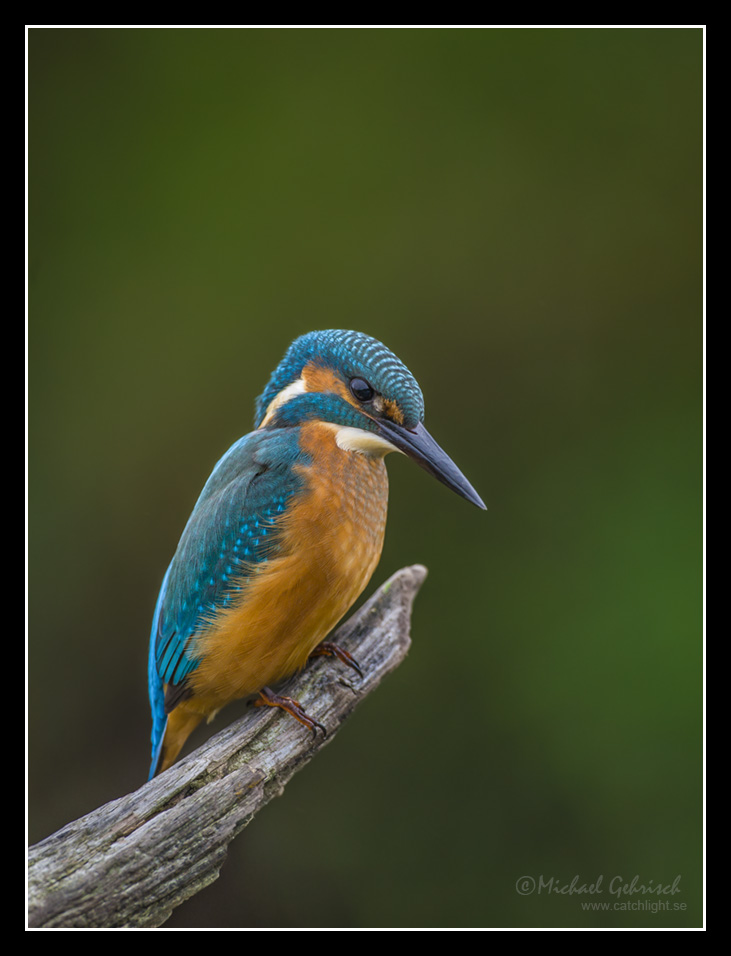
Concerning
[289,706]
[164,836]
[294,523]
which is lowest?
[164,836]

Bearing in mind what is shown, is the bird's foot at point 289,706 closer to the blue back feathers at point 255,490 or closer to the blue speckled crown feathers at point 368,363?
the blue back feathers at point 255,490

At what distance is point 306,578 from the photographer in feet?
5.59

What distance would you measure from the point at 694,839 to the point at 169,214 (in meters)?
2.14

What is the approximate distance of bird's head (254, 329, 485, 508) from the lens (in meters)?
1.66

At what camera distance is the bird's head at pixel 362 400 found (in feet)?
5.44

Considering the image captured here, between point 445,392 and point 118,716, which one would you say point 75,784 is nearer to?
point 118,716

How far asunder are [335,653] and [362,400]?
655mm

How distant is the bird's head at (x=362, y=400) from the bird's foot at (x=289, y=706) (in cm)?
56

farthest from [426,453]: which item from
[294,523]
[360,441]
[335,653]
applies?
[335,653]

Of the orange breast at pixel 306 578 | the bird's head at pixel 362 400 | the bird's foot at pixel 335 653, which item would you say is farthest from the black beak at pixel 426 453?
the bird's foot at pixel 335 653

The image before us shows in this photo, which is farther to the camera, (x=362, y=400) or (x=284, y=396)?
(x=284, y=396)

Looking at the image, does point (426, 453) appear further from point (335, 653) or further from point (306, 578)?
Result: point (335, 653)

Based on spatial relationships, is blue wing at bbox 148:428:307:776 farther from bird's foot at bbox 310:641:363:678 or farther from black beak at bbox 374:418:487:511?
bird's foot at bbox 310:641:363:678

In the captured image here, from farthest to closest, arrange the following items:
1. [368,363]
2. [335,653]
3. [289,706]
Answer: [335,653] → [289,706] → [368,363]
